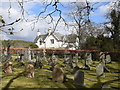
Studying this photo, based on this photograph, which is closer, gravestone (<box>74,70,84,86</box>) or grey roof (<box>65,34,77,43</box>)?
gravestone (<box>74,70,84,86</box>)

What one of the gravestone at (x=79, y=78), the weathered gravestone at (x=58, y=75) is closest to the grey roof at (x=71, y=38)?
the weathered gravestone at (x=58, y=75)

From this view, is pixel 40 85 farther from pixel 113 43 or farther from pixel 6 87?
pixel 113 43

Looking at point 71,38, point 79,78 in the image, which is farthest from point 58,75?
point 71,38

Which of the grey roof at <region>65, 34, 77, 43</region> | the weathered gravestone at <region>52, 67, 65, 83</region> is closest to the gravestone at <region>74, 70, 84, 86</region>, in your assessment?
the weathered gravestone at <region>52, 67, 65, 83</region>

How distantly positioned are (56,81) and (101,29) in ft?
87.9

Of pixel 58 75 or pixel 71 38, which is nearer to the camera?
pixel 58 75

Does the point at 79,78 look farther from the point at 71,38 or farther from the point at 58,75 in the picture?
the point at 71,38

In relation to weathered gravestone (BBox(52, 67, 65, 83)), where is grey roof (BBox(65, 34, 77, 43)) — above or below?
above

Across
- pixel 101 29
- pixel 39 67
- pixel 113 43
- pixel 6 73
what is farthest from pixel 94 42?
pixel 6 73

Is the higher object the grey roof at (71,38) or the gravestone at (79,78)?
the grey roof at (71,38)

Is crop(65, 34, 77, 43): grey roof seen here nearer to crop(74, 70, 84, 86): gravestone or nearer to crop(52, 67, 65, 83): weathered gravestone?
crop(52, 67, 65, 83): weathered gravestone

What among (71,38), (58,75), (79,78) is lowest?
(79,78)

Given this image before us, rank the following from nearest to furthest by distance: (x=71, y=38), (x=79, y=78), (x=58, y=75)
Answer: (x=79, y=78) < (x=58, y=75) < (x=71, y=38)

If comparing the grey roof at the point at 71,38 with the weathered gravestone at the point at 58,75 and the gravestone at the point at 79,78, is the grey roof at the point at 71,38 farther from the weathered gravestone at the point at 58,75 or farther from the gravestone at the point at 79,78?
the gravestone at the point at 79,78
